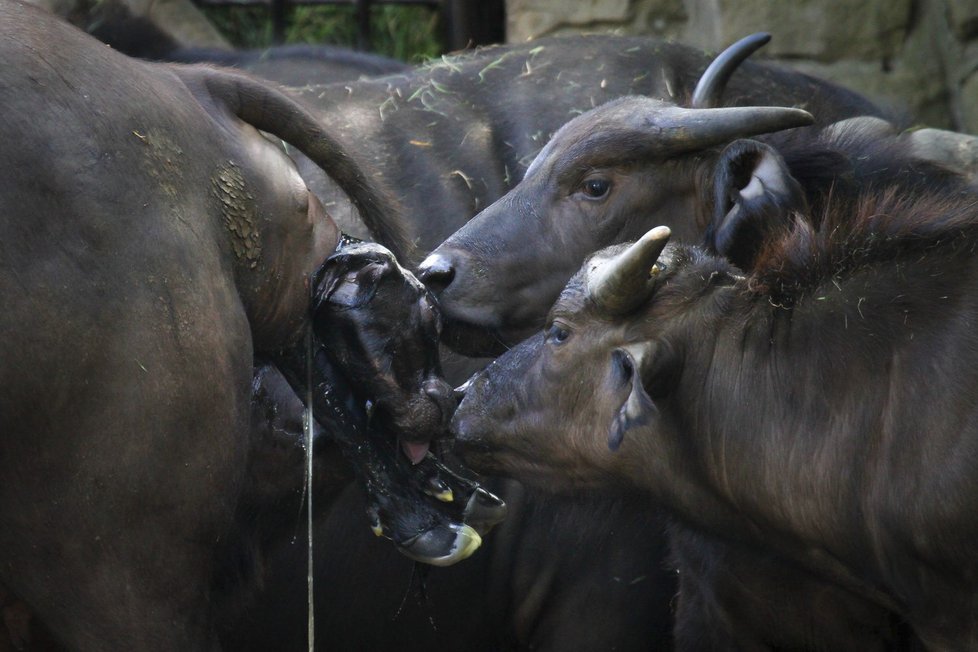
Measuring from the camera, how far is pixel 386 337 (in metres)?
4.50

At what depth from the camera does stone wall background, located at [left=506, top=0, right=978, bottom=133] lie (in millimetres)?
9211

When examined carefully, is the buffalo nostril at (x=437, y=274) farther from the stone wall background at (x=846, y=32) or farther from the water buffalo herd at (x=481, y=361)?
the stone wall background at (x=846, y=32)

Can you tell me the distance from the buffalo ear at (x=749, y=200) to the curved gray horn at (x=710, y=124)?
0.06 m

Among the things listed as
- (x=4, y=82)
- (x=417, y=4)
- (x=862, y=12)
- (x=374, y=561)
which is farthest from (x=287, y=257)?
(x=417, y=4)

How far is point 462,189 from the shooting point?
5.81 metres

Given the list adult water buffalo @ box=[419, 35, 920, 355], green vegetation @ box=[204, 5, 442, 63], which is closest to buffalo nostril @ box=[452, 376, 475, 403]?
adult water buffalo @ box=[419, 35, 920, 355]

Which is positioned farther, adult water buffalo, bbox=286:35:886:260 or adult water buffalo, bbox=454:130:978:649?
adult water buffalo, bbox=286:35:886:260

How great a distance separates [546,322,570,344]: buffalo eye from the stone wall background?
5.03 metres

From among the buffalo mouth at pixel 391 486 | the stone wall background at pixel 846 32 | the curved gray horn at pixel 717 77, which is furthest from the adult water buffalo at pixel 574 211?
the stone wall background at pixel 846 32

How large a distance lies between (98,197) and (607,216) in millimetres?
2171

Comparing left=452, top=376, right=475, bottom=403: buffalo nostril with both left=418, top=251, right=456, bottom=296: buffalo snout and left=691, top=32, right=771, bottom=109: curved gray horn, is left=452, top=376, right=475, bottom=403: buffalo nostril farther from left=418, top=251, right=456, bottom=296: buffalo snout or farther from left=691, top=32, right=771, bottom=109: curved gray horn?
left=691, top=32, right=771, bottom=109: curved gray horn

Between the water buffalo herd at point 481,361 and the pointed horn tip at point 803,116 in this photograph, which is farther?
the pointed horn tip at point 803,116

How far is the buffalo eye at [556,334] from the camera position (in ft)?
14.6

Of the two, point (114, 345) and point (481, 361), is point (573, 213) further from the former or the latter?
point (114, 345)
